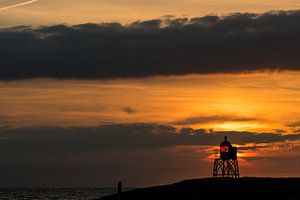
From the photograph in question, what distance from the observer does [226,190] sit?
76250mm

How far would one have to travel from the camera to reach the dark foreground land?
2899 inches

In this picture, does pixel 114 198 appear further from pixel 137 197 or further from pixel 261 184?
pixel 261 184

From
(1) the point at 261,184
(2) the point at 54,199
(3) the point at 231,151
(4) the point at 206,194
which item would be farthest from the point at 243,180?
(2) the point at 54,199

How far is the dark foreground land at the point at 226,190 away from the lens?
7362 cm

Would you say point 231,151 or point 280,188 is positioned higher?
point 231,151

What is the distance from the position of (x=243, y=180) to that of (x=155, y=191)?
909 centimetres

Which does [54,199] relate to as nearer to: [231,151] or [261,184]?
[231,151]

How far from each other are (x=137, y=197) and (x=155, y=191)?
2215 mm

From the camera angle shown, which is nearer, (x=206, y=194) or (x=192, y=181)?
(x=206, y=194)

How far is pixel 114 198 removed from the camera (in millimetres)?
80562

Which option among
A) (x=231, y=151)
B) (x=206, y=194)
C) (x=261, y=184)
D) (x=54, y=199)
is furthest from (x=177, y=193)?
(x=54, y=199)

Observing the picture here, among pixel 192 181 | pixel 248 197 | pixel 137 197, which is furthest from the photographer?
pixel 192 181

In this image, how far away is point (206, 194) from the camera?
2963 inches

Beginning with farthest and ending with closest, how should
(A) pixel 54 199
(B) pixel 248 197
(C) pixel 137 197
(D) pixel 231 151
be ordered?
(A) pixel 54 199
(D) pixel 231 151
(C) pixel 137 197
(B) pixel 248 197
